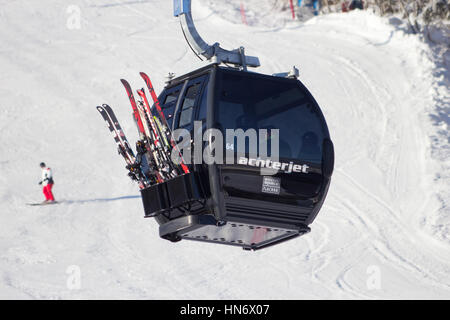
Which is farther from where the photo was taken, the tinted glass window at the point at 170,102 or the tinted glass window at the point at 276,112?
the tinted glass window at the point at 170,102

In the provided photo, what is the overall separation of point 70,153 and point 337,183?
269 inches

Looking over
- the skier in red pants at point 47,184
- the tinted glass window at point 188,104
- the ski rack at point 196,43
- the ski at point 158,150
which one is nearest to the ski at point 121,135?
the ski at point 158,150

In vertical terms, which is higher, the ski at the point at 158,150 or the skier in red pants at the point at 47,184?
the ski at the point at 158,150

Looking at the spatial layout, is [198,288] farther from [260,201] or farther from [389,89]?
[389,89]

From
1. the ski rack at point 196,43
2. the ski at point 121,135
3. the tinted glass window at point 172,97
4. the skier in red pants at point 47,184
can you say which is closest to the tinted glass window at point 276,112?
the ski rack at point 196,43

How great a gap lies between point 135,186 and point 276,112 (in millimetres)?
10869

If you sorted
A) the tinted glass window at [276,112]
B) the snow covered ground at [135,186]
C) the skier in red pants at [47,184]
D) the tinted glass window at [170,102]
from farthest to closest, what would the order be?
1. the skier in red pants at [47,184]
2. the snow covered ground at [135,186]
3. the tinted glass window at [170,102]
4. the tinted glass window at [276,112]

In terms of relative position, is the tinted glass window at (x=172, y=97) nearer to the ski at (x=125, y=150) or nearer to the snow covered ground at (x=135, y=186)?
the ski at (x=125, y=150)

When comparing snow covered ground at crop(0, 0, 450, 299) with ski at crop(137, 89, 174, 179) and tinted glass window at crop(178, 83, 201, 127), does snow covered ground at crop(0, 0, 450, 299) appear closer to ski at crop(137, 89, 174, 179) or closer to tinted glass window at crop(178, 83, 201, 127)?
ski at crop(137, 89, 174, 179)

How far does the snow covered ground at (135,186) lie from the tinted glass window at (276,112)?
6.25 m

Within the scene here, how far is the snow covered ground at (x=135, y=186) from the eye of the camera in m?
14.8

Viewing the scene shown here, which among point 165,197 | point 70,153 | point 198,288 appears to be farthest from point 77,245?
point 165,197

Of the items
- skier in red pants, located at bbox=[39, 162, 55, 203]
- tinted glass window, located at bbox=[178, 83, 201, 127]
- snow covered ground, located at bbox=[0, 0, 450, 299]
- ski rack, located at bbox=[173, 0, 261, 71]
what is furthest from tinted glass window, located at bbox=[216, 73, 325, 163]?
skier in red pants, located at bbox=[39, 162, 55, 203]

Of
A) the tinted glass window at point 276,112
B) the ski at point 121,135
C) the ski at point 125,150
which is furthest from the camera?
the ski at point 121,135
